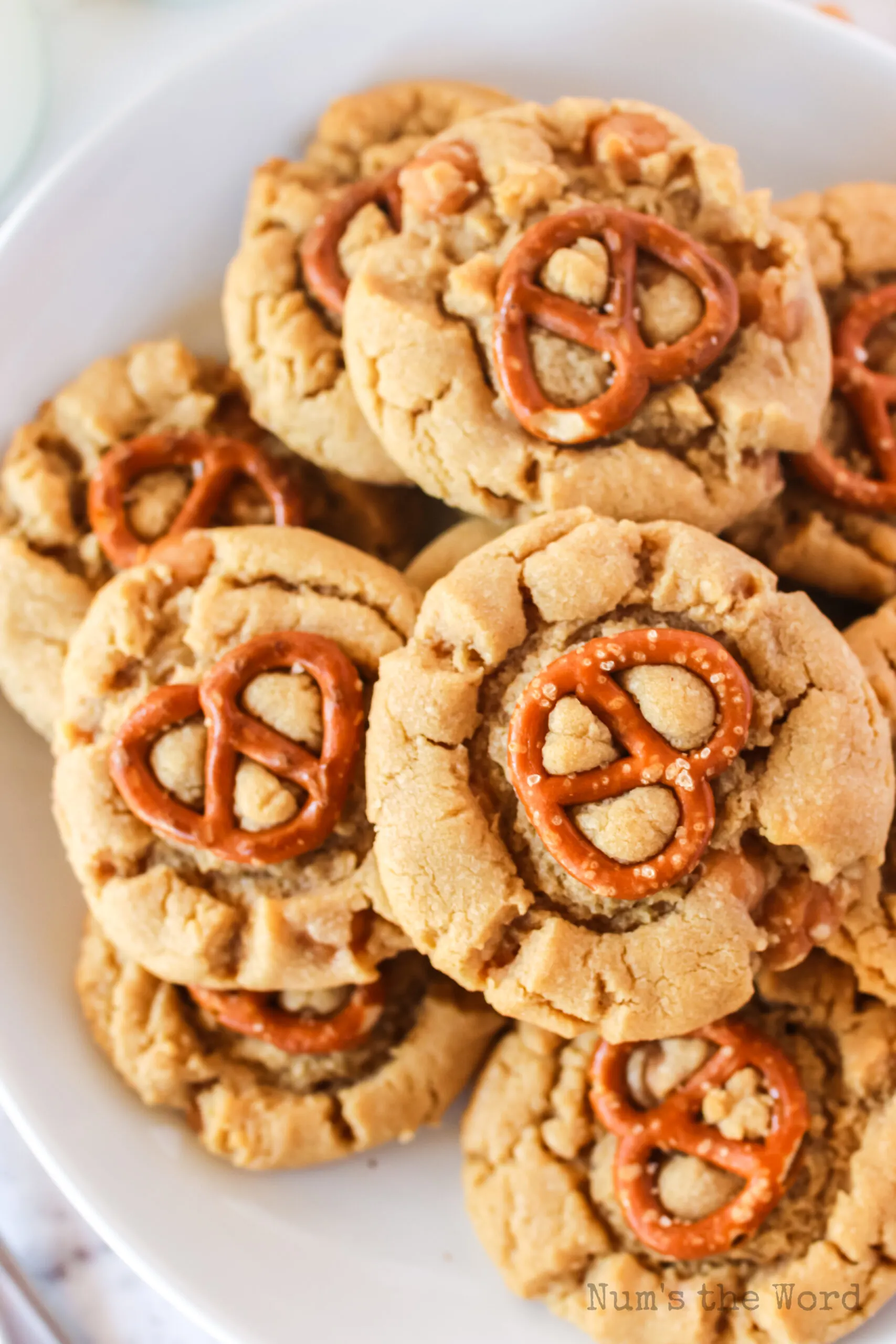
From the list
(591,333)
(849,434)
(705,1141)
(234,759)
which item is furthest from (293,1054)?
(849,434)

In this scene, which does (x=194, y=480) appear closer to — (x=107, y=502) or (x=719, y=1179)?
(x=107, y=502)

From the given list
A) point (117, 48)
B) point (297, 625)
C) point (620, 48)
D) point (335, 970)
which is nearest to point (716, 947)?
point (335, 970)

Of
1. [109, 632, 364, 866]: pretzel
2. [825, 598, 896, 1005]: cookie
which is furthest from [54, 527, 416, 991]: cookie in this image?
[825, 598, 896, 1005]: cookie

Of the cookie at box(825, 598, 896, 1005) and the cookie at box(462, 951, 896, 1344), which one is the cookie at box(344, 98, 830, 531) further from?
the cookie at box(462, 951, 896, 1344)

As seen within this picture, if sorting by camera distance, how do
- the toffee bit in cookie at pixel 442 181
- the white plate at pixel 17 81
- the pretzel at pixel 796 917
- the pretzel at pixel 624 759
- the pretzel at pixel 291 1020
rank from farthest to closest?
the white plate at pixel 17 81 → the pretzel at pixel 291 1020 → the toffee bit in cookie at pixel 442 181 → the pretzel at pixel 796 917 → the pretzel at pixel 624 759

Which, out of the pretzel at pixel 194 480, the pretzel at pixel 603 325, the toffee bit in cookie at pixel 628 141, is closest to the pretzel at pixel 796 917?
the pretzel at pixel 603 325

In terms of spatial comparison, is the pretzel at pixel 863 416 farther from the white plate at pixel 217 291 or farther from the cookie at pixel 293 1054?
the cookie at pixel 293 1054

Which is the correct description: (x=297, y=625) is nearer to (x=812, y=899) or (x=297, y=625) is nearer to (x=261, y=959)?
(x=261, y=959)

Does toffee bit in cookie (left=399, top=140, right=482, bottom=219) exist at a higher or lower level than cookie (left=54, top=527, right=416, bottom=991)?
higher

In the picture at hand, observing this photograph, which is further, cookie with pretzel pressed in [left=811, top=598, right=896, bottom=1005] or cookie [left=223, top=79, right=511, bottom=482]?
cookie [left=223, top=79, right=511, bottom=482]
